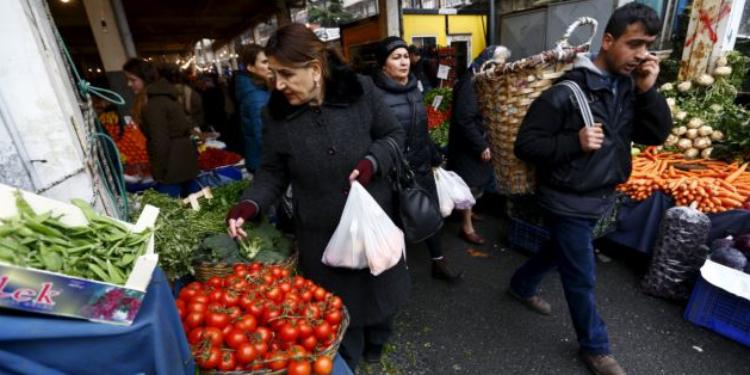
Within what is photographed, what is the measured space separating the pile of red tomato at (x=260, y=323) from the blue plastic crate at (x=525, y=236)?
2.47 meters

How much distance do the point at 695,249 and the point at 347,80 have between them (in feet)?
9.17

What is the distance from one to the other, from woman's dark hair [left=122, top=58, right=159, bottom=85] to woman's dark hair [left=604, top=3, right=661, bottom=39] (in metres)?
3.76

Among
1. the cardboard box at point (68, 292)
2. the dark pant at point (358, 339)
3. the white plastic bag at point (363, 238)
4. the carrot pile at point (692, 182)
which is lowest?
the dark pant at point (358, 339)

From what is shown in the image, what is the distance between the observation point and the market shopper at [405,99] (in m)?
2.75

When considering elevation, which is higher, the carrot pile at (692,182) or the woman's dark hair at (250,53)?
the woman's dark hair at (250,53)

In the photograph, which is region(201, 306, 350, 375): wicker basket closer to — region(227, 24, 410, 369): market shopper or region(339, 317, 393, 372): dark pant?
region(227, 24, 410, 369): market shopper

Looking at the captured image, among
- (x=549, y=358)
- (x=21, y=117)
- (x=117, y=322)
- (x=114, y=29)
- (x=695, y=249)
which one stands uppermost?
(x=114, y=29)

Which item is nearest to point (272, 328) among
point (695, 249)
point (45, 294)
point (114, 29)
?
point (45, 294)

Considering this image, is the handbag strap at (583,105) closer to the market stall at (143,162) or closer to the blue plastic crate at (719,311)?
the blue plastic crate at (719,311)

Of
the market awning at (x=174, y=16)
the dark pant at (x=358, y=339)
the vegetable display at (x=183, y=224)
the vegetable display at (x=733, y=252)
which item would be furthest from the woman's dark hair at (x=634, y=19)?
the market awning at (x=174, y=16)

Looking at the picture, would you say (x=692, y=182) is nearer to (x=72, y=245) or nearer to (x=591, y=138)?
(x=591, y=138)

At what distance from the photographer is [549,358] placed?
245 centimetres

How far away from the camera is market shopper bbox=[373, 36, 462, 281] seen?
2745 millimetres

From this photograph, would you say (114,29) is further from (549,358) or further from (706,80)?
(706,80)
